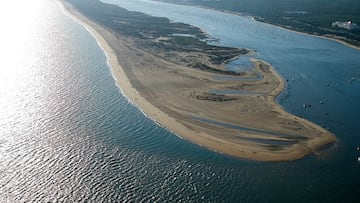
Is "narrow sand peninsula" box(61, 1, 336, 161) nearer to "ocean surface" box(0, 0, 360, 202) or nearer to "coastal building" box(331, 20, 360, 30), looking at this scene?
"ocean surface" box(0, 0, 360, 202)

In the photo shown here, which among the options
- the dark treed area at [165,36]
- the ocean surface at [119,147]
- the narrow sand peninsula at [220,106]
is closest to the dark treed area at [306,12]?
the dark treed area at [165,36]

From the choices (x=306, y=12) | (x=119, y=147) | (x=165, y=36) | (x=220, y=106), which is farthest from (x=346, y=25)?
(x=119, y=147)

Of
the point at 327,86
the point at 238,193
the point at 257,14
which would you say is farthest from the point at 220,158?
the point at 257,14

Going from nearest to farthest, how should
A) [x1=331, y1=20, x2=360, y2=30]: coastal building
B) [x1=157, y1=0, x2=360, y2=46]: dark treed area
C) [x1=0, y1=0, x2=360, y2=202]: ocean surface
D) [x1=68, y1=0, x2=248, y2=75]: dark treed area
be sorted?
[x1=0, y1=0, x2=360, y2=202]: ocean surface < [x1=68, y1=0, x2=248, y2=75]: dark treed area < [x1=157, y1=0, x2=360, y2=46]: dark treed area < [x1=331, y1=20, x2=360, y2=30]: coastal building

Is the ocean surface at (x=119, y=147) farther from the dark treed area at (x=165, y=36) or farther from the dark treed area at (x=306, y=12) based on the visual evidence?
the dark treed area at (x=306, y=12)

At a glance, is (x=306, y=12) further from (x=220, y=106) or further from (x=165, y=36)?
(x=220, y=106)

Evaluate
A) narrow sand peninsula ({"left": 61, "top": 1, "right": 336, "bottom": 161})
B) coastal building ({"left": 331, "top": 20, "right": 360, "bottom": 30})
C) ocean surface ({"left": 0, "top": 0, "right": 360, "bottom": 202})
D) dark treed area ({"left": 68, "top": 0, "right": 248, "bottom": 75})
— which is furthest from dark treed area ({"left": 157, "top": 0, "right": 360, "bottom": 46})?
narrow sand peninsula ({"left": 61, "top": 1, "right": 336, "bottom": 161})

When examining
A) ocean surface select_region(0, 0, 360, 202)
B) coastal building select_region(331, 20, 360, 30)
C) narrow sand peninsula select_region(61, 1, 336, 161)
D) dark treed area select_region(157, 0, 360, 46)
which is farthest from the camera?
coastal building select_region(331, 20, 360, 30)
